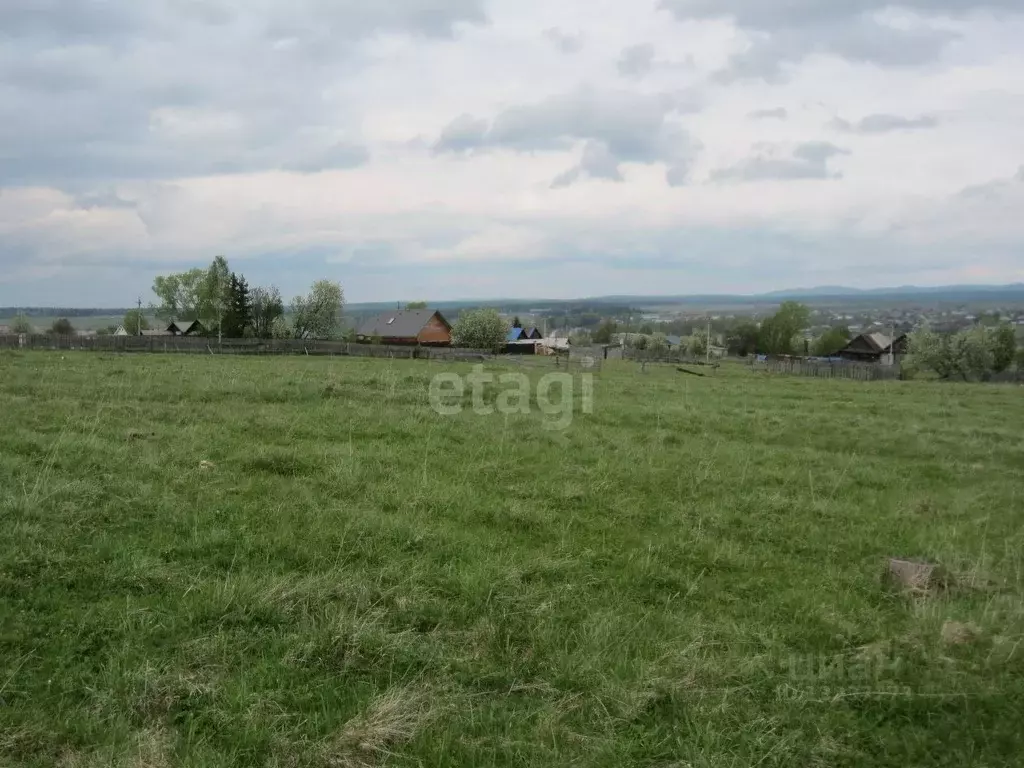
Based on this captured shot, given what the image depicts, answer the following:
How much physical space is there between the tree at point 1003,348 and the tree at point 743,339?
4915 cm

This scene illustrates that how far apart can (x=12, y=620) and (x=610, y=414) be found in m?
12.3

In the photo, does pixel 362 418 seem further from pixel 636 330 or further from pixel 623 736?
pixel 636 330

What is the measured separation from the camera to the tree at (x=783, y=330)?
365 feet

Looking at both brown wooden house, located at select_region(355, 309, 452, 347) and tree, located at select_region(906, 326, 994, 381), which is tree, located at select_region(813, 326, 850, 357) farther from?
brown wooden house, located at select_region(355, 309, 452, 347)

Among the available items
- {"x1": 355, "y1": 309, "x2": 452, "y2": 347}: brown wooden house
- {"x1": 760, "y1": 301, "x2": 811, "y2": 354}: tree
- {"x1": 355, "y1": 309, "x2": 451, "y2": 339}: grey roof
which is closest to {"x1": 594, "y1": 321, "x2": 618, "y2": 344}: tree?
{"x1": 760, "y1": 301, "x2": 811, "y2": 354}: tree

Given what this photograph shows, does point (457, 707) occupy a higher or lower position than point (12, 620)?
lower

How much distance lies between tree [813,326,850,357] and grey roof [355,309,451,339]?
61020mm

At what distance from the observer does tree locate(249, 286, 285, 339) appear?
70.4 metres

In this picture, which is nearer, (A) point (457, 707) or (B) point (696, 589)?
(A) point (457, 707)

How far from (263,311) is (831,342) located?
281 feet

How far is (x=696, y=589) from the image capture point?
235 inches

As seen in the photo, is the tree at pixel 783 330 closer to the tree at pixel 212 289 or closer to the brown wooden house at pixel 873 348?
the brown wooden house at pixel 873 348

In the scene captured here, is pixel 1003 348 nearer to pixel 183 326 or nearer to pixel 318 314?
pixel 318 314

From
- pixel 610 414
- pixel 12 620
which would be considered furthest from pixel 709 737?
pixel 610 414
